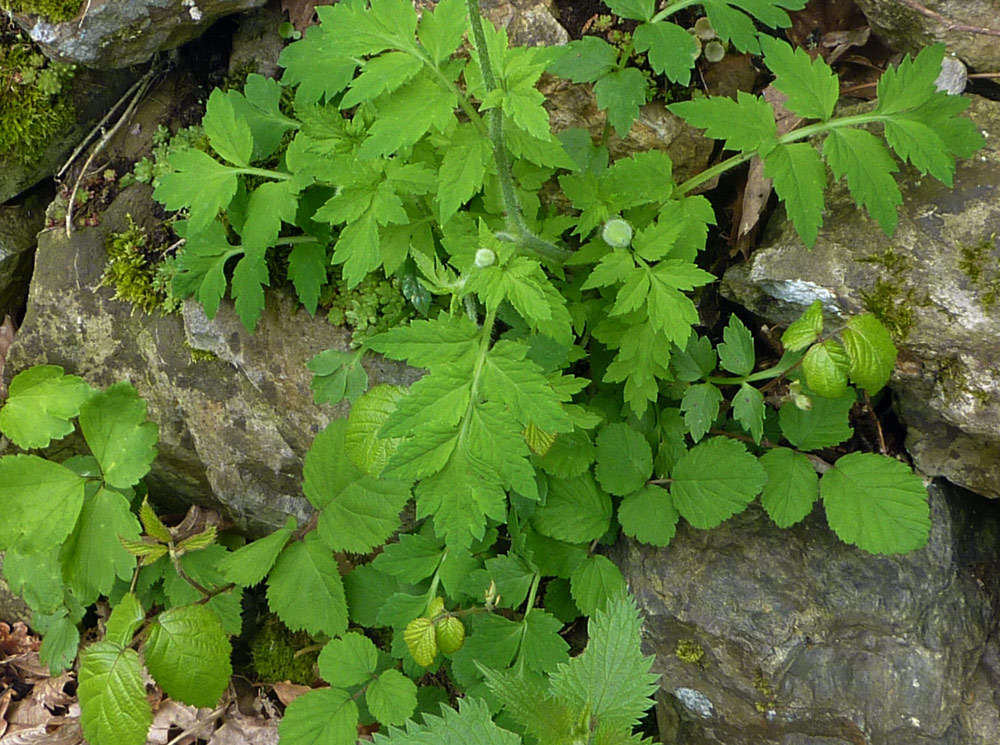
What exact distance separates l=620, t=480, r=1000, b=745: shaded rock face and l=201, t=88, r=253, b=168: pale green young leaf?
7.07 feet

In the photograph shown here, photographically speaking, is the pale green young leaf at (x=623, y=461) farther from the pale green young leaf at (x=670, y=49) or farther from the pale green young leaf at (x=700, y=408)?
the pale green young leaf at (x=670, y=49)

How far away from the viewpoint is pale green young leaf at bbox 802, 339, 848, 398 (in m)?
2.26

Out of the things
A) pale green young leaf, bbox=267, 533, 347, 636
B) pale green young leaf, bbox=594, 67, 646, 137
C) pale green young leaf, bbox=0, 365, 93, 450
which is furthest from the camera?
pale green young leaf, bbox=0, 365, 93, 450

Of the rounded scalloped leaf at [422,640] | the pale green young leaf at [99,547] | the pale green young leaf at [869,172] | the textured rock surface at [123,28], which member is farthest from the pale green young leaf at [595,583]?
the textured rock surface at [123,28]

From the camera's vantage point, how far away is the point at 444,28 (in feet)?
7.25

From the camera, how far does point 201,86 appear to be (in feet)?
11.2

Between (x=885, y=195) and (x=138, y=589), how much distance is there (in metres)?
3.39

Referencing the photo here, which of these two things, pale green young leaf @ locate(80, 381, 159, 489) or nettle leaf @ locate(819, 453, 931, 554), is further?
pale green young leaf @ locate(80, 381, 159, 489)

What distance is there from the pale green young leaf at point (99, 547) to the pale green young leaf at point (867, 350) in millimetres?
2713

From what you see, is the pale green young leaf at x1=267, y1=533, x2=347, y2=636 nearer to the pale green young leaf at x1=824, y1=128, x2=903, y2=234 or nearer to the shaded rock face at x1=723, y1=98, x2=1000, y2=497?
the shaded rock face at x1=723, y1=98, x2=1000, y2=497

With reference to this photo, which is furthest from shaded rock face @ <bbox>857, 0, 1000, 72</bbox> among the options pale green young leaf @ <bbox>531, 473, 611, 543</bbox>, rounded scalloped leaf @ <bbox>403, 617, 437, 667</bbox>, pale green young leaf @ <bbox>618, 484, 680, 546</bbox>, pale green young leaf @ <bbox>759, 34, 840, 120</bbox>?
rounded scalloped leaf @ <bbox>403, 617, 437, 667</bbox>

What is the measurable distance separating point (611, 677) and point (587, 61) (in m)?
1.95

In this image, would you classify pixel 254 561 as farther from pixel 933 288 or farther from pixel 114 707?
pixel 933 288

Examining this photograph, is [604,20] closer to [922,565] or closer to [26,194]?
[922,565]
